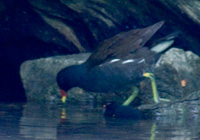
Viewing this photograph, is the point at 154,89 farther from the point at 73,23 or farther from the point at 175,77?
the point at 73,23

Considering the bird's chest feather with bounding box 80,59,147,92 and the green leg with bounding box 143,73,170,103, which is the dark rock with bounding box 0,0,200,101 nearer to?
the green leg with bounding box 143,73,170,103

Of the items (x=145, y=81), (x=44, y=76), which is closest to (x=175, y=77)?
(x=145, y=81)

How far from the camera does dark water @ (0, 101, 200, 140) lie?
12.4 feet

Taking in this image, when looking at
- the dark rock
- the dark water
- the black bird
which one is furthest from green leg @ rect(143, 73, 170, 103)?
the dark rock

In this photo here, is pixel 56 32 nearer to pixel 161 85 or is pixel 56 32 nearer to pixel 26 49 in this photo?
pixel 26 49

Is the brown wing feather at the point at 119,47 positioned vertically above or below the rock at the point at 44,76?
above

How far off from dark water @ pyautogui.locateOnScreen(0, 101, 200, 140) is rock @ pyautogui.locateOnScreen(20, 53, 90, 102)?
109cm

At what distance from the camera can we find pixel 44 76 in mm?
7465

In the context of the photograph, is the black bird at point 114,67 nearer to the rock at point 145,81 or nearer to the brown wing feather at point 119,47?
the brown wing feather at point 119,47

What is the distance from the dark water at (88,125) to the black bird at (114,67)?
40 centimetres

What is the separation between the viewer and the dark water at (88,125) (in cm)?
377

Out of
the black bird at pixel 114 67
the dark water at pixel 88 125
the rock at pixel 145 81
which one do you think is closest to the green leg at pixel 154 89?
the black bird at pixel 114 67

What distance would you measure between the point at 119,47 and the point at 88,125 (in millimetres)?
2097

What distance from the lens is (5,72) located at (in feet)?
32.2
